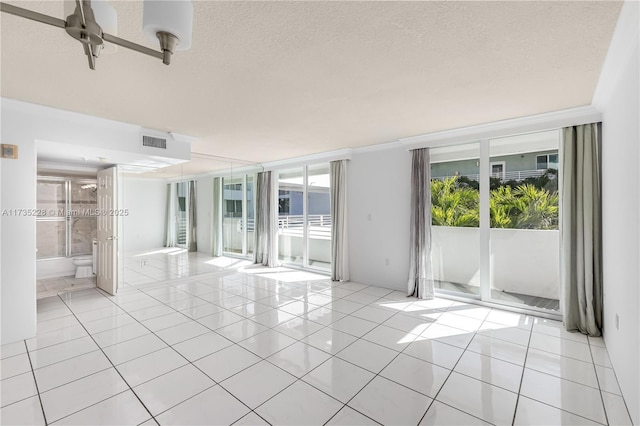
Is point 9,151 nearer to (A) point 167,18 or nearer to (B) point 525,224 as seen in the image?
(A) point 167,18

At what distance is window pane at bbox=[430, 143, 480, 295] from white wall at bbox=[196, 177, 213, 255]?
5.03 meters

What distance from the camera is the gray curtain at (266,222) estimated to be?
670 cm

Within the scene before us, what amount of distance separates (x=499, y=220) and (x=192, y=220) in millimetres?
5963

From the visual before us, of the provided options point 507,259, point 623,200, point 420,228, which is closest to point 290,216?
point 420,228

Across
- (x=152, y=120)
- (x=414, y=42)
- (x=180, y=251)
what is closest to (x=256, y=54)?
(x=414, y=42)

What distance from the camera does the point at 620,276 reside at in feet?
7.56

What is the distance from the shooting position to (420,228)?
4.34 m

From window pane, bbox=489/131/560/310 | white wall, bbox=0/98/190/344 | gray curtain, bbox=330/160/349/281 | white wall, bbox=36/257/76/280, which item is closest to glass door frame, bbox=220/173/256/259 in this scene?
gray curtain, bbox=330/160/349/281

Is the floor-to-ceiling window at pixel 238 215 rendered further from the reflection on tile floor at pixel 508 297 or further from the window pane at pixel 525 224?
the window pane at pixel 525 224

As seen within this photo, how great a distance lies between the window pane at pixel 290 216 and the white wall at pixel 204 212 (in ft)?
5.55

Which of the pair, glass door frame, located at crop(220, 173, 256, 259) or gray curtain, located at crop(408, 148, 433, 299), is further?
glass door frame, located at crop(220, 173, 256, 259)

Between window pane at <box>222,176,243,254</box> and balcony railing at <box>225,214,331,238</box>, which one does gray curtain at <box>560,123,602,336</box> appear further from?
window pane at <box>222,176,243,254</box>

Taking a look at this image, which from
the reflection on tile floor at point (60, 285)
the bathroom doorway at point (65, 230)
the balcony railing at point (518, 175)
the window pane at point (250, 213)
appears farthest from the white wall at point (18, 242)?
the balcony railing at point (518, 175)

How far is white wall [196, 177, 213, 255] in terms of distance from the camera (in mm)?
6625
